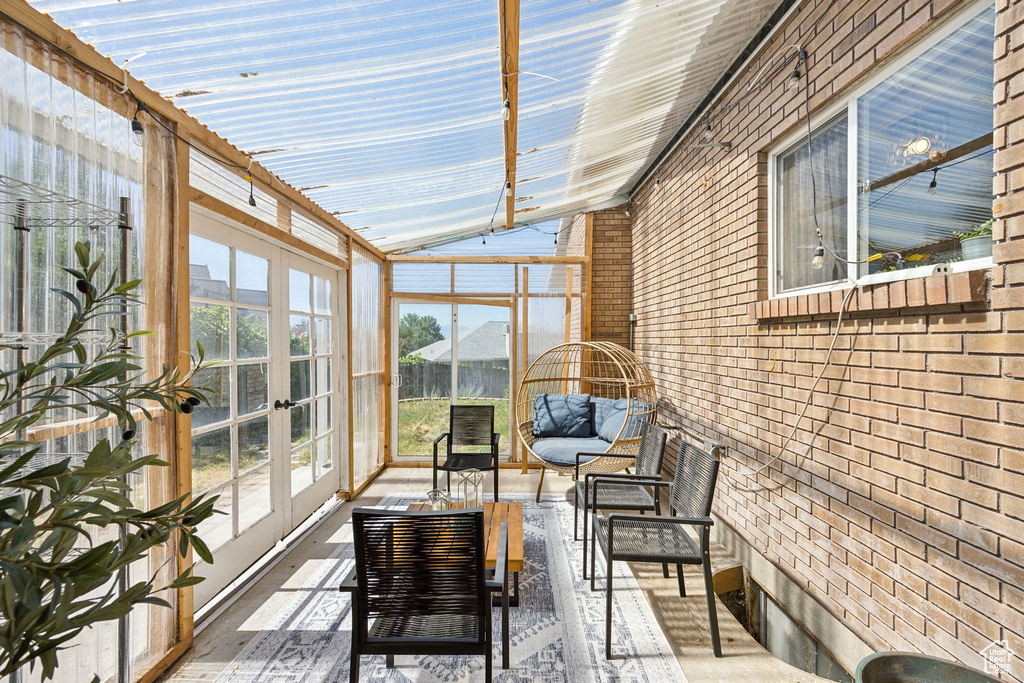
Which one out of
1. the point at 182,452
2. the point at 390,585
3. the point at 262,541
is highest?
the point at 182,452

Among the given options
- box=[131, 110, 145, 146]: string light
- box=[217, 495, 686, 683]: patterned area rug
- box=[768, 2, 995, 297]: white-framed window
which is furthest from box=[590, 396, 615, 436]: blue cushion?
box=[131, 110, 145, 146]: string light

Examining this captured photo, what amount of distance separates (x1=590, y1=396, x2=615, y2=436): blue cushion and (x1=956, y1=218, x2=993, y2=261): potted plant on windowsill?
352 cm

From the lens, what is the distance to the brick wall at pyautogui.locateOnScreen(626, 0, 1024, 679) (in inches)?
58.9

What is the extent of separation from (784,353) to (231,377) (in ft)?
10.1

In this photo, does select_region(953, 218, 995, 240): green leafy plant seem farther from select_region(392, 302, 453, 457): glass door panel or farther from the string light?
select_region(392, 302, 453, 457): glass door panel

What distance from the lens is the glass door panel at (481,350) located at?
5844 millimetres

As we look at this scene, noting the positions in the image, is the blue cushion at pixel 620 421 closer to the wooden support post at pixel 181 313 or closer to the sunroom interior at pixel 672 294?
the sunroom interior at pixel 672 294

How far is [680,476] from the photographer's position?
296 centimetres

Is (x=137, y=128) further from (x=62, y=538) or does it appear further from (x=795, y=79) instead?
(x=795, y=79)

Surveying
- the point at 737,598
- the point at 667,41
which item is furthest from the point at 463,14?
the point at 737,598

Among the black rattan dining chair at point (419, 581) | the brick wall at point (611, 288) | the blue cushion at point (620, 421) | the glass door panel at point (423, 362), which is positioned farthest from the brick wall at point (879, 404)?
the glass door panel at point (423, 362)

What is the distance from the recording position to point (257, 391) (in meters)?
3.19

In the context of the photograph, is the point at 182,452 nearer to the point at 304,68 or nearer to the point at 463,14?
the point at 304,68

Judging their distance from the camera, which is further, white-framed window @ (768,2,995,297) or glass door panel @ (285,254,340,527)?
glass door panel @ (285,254,340,527)
